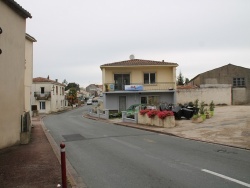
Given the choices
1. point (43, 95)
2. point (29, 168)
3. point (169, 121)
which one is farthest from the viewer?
point (43, 95)

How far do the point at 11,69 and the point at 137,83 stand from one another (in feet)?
86.3

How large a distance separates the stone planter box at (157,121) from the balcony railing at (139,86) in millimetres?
11673

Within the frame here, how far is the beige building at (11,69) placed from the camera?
1184 centimetres

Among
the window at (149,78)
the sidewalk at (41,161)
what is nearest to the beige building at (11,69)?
the sidewalk at (41,161)

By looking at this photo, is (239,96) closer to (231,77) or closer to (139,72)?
(231,77)

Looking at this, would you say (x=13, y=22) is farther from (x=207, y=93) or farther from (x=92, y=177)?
(x=207, y=93)

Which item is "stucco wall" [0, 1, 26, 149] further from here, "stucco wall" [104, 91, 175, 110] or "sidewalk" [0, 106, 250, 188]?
"stucco wall" [104, 91, 175, 110]

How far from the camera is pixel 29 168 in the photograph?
351 inches

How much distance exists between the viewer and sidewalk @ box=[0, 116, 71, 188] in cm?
732

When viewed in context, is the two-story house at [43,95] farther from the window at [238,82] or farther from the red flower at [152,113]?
the red flower at [152,113]

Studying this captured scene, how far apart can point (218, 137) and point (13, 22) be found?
1062 cm

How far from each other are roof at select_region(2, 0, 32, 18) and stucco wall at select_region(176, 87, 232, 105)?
3206 centimetres

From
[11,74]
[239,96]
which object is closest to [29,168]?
[11,74]

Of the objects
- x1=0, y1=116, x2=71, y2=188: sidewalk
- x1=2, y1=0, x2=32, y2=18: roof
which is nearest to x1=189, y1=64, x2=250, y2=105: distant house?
x1=2, y1=0, x2=32, y2=18: roof
